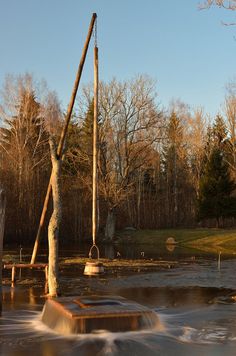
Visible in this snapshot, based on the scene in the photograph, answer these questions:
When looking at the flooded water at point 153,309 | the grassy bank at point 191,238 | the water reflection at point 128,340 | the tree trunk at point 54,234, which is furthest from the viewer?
the grassy bank at point 191,238

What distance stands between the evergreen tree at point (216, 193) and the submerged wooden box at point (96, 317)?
45.4 meters

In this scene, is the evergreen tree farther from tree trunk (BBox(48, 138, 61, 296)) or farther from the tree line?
tree trunk (BBox(48, 138, 61, 296))

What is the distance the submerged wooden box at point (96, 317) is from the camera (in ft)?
35.2

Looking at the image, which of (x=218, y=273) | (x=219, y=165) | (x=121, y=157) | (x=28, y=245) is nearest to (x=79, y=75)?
(x=218, y=273)

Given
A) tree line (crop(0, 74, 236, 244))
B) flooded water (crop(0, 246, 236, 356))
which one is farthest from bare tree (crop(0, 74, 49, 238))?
flooded water (crop(0, 246, 236, 356))

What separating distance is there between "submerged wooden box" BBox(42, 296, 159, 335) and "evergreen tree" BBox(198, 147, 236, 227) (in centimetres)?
4544

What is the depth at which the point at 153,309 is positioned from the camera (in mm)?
14258

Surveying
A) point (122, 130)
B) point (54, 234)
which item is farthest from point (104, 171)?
point (54, 234)

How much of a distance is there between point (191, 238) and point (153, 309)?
36245mm

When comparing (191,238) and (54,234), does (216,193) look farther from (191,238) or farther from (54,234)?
(54,234)

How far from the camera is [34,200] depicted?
50750 millimetres

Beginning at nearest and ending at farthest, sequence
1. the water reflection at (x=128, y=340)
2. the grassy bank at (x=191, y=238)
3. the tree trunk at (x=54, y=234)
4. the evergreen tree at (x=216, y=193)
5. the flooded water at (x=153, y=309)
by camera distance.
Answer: the water reflection at (x=128, y=340) < the flooded water at (x=153, y=309) < the tree trunk at (x=54, y=234) < the grassy bank at (x=191, y=238) < the evergreen tree at (x=216, y=193)

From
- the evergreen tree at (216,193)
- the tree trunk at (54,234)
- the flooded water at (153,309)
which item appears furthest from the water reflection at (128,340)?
the evergreen tree at (216,193)

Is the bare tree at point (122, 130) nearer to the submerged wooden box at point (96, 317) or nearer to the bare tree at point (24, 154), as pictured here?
the bare tree at point (24, 154)
